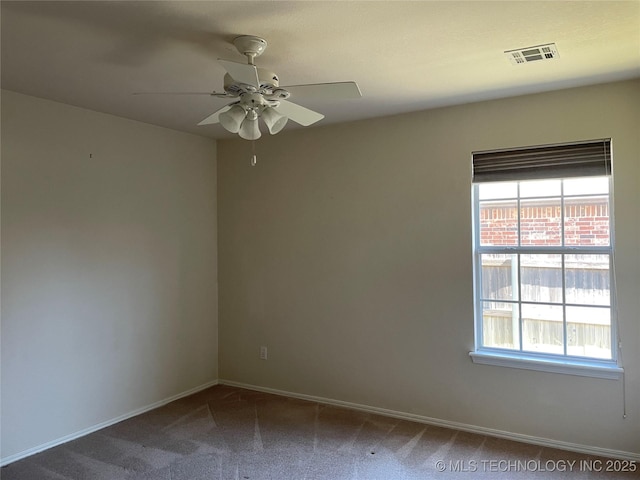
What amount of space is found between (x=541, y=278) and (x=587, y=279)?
29 cm

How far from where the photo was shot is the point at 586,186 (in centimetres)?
326

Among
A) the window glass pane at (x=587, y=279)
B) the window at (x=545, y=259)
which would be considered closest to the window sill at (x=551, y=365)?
the window at (x=545, y=259)

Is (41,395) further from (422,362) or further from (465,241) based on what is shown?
(465,241)

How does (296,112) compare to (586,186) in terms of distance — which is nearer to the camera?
(296,112)

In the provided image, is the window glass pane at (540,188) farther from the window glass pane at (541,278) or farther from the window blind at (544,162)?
the window glass pane at (541,278)

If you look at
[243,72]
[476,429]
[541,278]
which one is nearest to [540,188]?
[541,278]

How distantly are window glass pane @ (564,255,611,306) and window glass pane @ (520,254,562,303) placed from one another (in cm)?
6

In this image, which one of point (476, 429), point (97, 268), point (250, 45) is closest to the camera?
point (250, 45)

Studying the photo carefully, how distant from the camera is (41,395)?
332cm

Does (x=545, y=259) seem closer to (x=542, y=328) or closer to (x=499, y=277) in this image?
(x=499, y=277)

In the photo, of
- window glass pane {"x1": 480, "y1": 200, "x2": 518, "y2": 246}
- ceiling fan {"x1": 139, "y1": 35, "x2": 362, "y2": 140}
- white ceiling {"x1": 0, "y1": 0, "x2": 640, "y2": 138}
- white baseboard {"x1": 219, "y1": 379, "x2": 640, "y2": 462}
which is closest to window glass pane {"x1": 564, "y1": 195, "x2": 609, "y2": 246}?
window glass pane {"x1": 480, "y1": 200, "x2": 518, "y2": 246}

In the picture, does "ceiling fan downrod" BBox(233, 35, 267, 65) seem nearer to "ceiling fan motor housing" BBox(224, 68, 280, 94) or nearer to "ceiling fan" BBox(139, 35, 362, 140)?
"ceiling fan" BBox(139, 35, 362, 140)

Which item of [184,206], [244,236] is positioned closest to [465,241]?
[244,236]

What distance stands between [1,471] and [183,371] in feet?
5.35
